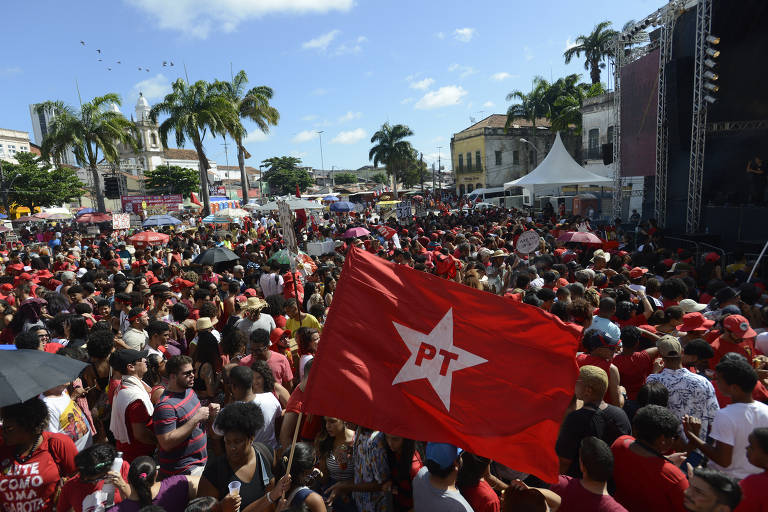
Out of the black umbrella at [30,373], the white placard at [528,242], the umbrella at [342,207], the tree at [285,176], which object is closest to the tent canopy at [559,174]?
the umbrella at [342,207]

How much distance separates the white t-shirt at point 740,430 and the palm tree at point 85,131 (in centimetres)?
3539

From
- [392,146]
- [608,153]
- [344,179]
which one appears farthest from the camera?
[344,179]

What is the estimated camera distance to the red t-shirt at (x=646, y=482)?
8.68 feet

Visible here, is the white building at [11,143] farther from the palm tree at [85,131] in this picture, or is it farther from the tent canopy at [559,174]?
the tent canopy at [559,174]

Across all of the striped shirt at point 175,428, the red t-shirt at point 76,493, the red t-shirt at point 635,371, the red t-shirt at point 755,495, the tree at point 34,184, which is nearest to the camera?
the red t-shirt at point 755,495

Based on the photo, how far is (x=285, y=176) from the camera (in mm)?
80125

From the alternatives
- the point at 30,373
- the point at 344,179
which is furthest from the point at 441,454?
the point at 344,179

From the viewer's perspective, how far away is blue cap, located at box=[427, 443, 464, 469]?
2.67m

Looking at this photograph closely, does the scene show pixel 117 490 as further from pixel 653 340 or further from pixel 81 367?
pixel 653 340

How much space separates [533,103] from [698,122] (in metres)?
32.3

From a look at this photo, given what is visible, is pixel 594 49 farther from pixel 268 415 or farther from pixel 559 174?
pixel 268 415

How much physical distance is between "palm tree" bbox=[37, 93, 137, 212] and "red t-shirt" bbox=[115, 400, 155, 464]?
32886 millimetres

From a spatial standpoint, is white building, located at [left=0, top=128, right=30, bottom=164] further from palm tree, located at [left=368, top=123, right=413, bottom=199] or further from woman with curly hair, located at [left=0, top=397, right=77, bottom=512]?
woman with curly hair, located at [left=0, top=397, right=77, bottom=512]

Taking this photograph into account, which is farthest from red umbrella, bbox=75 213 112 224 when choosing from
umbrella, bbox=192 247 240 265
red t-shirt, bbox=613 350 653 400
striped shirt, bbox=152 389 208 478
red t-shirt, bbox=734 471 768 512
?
red t-shirt, bbox=734 471 768 512
